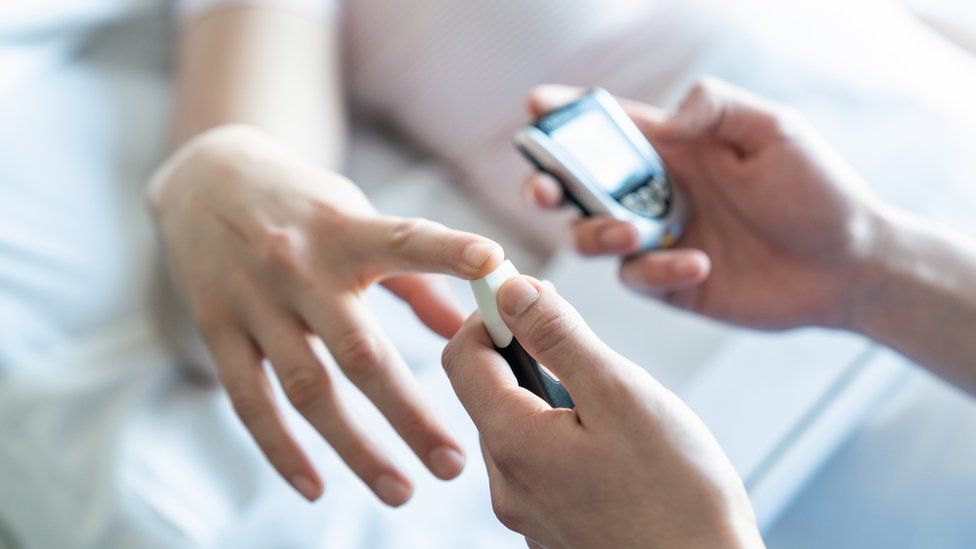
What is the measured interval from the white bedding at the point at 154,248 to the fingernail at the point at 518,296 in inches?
11.6

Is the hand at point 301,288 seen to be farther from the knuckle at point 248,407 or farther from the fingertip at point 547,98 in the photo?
the fingertip at point 547,98

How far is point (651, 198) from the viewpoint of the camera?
80cm

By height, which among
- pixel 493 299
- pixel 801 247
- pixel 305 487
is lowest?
pixel 305 487

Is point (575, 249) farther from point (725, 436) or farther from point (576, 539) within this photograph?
point (576, 539)

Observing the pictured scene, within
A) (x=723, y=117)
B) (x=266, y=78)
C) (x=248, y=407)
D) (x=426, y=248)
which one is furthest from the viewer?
(x=266, y=78)

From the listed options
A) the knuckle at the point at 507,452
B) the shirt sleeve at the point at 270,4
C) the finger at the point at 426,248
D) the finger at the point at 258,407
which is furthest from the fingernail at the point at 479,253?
the shirt sleeve at the point at 270,4

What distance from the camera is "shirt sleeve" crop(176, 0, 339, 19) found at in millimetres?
938

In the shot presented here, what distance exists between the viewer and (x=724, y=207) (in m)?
0.85

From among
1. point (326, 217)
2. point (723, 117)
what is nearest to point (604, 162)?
point (723, 117)

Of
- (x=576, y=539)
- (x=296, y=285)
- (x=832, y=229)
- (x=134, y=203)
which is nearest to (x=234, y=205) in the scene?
(x=296, y=285)

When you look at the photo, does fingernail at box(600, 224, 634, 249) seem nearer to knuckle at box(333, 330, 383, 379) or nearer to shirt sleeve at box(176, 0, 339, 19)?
knuckle at box(333, 330, 383, 379)

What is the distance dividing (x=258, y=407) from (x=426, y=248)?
7.9 inches

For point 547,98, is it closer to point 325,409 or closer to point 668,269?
point 668,269

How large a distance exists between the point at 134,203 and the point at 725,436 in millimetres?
619
